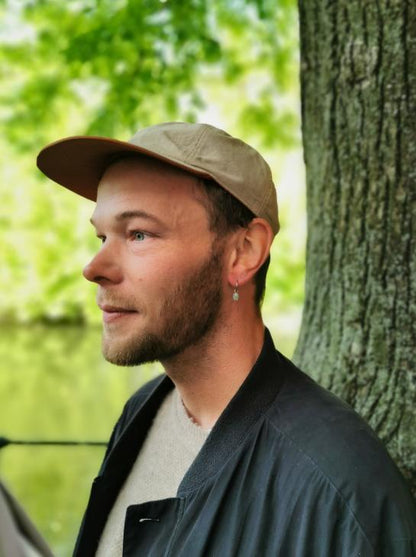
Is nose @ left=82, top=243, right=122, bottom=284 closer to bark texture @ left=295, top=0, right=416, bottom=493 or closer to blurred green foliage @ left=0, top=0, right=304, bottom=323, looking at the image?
bark texture @ left=295, top=0, right=416, bottom=493

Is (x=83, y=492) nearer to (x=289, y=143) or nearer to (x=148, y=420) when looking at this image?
(x=289, y=143)

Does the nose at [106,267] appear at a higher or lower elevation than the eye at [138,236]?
lower

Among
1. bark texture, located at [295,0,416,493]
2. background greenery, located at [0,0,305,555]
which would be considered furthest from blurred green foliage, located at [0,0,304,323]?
bark texture, located at [295,0,416,493]

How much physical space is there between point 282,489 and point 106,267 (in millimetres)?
646

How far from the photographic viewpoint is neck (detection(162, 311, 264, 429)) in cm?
191

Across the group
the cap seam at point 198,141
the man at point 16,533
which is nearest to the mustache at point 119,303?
the cap seam at point 198,141

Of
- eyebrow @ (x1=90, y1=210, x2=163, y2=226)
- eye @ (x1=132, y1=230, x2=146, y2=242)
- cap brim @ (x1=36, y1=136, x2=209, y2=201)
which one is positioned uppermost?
cap brim @ (x1=36, y1=136, x2=209, y2=201)

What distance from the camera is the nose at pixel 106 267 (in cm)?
185

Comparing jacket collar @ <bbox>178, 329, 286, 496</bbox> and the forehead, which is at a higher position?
the forehead

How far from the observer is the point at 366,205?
247cm

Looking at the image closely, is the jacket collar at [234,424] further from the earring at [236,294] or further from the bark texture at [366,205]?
the bark texture at [366,205]

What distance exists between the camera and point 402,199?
2365 millimetres

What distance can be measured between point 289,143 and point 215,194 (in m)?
7.97

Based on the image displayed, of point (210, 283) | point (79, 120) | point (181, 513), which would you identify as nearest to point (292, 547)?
point (181, 513)
